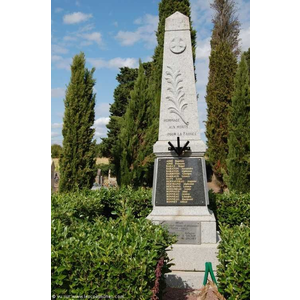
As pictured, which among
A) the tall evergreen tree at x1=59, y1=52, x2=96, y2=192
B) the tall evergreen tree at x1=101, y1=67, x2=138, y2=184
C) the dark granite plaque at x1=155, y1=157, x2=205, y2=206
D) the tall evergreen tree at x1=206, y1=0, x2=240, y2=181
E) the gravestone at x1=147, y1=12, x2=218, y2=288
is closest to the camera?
the gravestone at x1=147, y1=12, x2=218, y2=288

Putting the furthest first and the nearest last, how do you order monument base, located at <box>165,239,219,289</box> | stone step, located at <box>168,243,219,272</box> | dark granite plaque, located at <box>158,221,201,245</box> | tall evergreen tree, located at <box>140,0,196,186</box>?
tall evergreen tree, located at <box>140,0,196,186</box> → dark granite plaque, located at <box>158,221,201,245</box> → stone step, located at <box>168,243,219,272</box> → monument base, located at <box>165,239,219,289</box>

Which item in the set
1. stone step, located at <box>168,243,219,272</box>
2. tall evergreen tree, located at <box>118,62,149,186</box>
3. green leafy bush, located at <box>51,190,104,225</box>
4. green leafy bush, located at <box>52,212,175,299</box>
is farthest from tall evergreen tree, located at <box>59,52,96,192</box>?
green leafy bush, located at <box>52,212,175,299</box>

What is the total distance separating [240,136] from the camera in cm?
1149

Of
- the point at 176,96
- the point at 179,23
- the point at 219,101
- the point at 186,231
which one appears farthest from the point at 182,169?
the point at 219,101

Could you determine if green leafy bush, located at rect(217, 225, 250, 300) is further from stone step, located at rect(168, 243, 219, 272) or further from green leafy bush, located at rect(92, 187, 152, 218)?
green leafy bush, located at rect(92, 187, 152, 218)

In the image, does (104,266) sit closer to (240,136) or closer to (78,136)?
(78,136)

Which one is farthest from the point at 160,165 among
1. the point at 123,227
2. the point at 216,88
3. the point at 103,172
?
the point at 103,172

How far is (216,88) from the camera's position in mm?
14953

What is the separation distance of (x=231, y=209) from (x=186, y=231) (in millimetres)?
2072

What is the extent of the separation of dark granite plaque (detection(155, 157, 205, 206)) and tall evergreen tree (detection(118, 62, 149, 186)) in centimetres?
571

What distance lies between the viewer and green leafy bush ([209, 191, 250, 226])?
6.90 meters

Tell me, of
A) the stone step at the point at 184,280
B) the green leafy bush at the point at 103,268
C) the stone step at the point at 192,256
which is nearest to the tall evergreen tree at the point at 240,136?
the stone step at the point at 192,256

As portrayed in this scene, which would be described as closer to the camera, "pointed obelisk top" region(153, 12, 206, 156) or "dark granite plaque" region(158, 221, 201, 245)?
"dark granite plaque" region(158, 221, 201, 245)

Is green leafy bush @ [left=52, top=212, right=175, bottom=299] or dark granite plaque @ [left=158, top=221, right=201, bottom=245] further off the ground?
green leafy bush @ [left=52, top=212, right=175, bottom=299]
